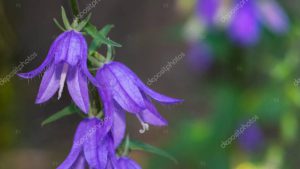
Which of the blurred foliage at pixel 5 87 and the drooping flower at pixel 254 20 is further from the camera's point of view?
the blurred foliage at pixel 5 87

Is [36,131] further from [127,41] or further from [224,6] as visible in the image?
[224,6]

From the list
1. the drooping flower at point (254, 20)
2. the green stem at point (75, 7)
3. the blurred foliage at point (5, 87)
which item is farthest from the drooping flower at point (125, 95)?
the blurred foliage at point (5, 87)

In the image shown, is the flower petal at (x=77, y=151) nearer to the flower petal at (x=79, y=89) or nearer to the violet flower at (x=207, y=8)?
the flower petal at (x=79, y=89)

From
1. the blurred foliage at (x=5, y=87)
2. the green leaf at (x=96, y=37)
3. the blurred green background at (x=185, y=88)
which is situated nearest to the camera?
the green leaf at (x=96, y=37)

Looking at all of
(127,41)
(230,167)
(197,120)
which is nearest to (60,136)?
(127,41)

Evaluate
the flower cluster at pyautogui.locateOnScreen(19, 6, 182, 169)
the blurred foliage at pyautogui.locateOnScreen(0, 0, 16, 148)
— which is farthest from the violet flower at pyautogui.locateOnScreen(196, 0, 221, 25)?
the blurred foliage at pyautogui.locateOnScreen(0, 0, 16, 148)

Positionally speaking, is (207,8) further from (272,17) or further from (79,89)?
(79,89)

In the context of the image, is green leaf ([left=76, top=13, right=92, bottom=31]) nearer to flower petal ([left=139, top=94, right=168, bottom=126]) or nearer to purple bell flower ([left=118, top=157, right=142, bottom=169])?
flower petal ([left=139, top=94, right=168, bottom=126])
